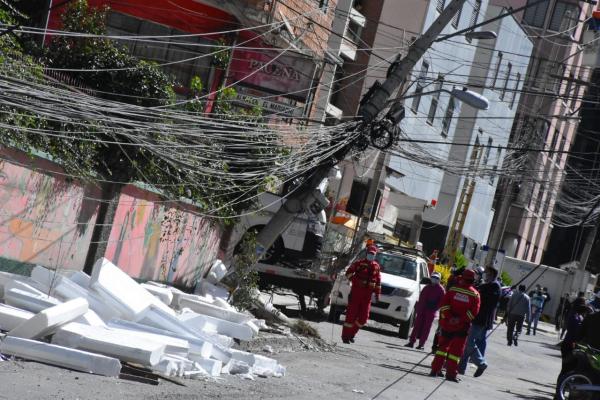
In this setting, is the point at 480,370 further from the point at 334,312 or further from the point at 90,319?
the point at 90,319

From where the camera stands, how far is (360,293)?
789 inches

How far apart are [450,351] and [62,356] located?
25.3ft

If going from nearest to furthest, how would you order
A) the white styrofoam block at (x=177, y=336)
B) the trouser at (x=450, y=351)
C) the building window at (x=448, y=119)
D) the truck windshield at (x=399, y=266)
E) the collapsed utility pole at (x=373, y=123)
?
1. the white styrofoam block at (x=177, y=336)
2. the trouser at (x=450, y=351)
3. the collapsed utility pole at (x=373, y=123)
4. the truck windshield at (x=399, y=266)
5. the building window at (x=448, y=119)

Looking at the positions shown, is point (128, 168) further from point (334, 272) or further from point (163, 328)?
point (334, 272)

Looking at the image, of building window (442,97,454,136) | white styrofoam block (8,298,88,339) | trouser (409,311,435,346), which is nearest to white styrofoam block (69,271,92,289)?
white styrofoam block (8,298,88,339)

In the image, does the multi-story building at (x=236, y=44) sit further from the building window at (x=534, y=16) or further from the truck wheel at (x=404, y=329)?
the building window at (x=534, y=16)

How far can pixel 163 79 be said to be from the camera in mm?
18344

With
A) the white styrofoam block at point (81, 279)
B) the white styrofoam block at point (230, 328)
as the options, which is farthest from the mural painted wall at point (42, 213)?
the white styrofoam block at point (230, 328)

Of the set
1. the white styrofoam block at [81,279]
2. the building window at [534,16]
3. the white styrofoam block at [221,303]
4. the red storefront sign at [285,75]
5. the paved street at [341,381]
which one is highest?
the building window at [534,16]

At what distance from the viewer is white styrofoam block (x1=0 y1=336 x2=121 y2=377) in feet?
34.7

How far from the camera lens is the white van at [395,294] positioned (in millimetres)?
25100

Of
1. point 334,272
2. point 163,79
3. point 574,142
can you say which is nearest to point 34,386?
point 163,79

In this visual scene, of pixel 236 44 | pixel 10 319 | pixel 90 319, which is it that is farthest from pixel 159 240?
pixel 10 319

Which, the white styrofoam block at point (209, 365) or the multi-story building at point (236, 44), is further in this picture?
the multi-story building at point (236, 44)
